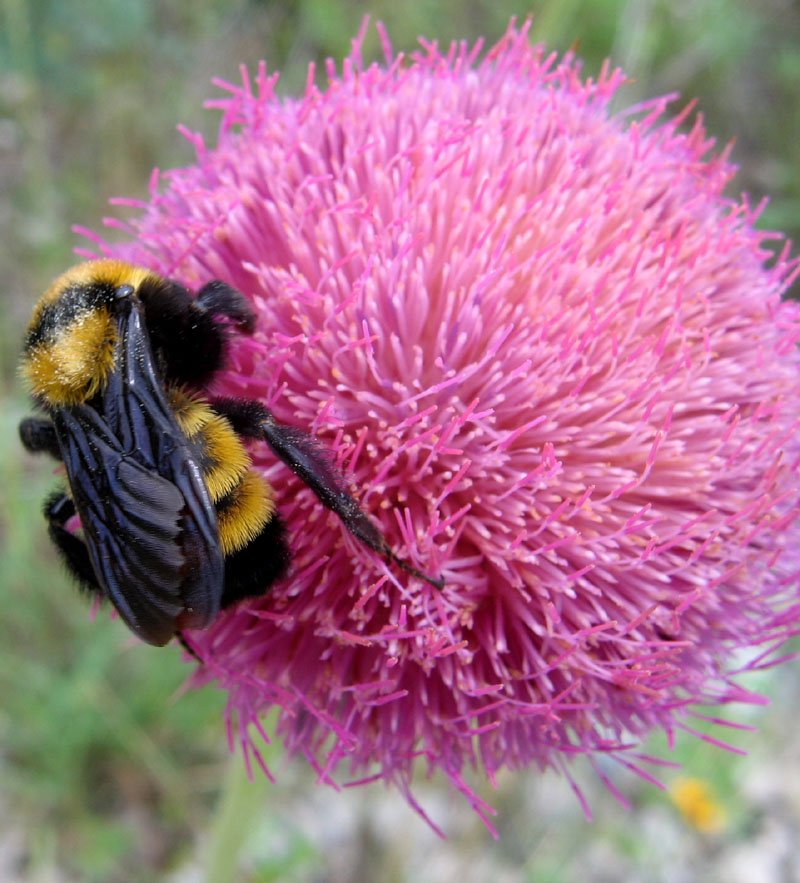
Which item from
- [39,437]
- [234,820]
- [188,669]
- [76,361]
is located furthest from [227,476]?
[188,669]

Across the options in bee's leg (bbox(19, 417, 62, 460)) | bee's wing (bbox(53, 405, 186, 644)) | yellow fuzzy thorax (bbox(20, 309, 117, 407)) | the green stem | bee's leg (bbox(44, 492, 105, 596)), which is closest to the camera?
bee's wing (bbox(53, 405, 186, 644))

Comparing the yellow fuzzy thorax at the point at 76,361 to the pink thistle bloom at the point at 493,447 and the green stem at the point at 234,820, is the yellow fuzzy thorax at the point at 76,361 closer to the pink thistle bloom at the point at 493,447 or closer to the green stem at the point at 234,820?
the pink thistle bloom at the point at 493,447

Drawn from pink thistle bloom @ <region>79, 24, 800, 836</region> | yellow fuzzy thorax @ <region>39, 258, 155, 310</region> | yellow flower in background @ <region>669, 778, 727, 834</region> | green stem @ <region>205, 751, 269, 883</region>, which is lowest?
yellow flower in background @ <region>669, 778, 727, 834</region>

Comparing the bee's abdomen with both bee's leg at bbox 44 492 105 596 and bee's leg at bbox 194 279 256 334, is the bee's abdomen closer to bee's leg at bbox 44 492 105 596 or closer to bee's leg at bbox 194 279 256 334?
bee's leg at bbox 194 279 256 334

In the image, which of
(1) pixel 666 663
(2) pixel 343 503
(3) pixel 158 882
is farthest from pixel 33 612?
(1) pixel 666 663

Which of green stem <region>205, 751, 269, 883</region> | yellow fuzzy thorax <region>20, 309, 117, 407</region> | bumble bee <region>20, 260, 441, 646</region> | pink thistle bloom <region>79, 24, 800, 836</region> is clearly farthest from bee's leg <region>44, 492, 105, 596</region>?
green stem <region>205, 751, 269, 883</region>

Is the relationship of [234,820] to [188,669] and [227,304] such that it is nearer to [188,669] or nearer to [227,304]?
[188,669]

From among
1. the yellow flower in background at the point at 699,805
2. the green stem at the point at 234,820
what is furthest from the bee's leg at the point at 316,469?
the yellow flower in background at the point at 699,805
